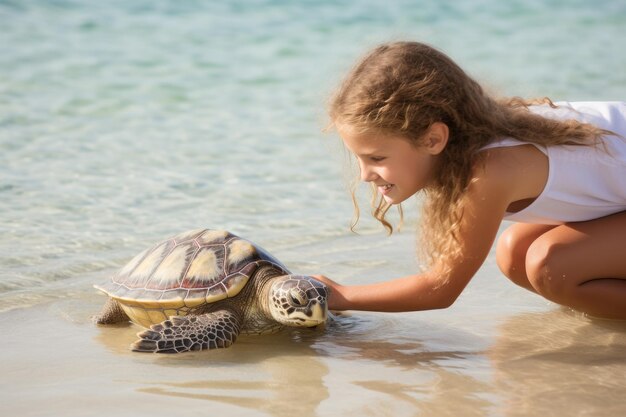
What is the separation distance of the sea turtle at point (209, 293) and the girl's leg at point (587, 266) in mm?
935

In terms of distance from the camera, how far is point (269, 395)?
2.86 m

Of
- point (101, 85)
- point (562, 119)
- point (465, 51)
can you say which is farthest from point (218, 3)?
point (562, 119)

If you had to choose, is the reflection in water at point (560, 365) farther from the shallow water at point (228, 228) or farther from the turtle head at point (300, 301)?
the turtle head at point (300, 301)

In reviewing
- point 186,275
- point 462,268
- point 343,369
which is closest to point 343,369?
point 343,369

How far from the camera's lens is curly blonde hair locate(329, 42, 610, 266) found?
3.16 m

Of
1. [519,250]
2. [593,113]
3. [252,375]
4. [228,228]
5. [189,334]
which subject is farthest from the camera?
[228,228]

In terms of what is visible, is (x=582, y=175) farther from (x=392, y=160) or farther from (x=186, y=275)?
(x=186, y=275)

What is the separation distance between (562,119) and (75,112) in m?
5.95

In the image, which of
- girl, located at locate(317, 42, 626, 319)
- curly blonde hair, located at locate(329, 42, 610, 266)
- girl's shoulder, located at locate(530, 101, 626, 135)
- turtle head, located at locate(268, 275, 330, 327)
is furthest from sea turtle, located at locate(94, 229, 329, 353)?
girl's shoulder, located at locate(530, 101, 626, 135)

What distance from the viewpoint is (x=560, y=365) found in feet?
10.4

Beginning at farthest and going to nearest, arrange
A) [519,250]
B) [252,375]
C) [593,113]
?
[519,250] < [593,113] < [252,375]

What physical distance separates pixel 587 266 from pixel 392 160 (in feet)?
3.29

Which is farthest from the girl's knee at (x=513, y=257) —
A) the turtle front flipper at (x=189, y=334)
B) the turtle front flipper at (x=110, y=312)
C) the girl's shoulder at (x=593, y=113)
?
the turtle front flipper at (x=110, y=312)

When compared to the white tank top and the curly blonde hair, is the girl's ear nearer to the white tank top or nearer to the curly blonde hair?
the curly blonde hair
